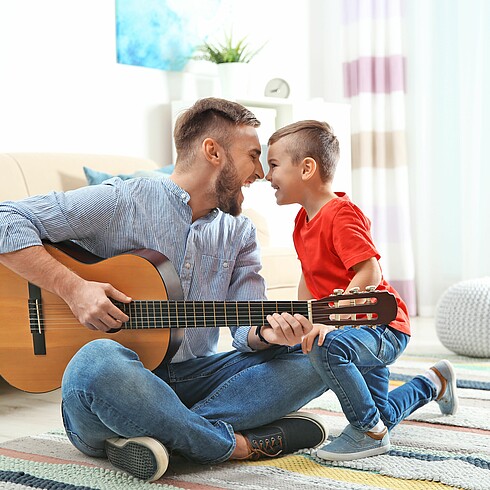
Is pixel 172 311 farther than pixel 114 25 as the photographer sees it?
No

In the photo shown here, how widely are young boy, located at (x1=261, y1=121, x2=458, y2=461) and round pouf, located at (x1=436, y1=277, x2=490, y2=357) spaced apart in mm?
1079

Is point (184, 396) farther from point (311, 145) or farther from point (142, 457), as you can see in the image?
point (311, 145)

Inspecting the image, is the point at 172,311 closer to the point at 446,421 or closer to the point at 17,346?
the point at 17,346

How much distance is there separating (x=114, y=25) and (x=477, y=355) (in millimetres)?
2287

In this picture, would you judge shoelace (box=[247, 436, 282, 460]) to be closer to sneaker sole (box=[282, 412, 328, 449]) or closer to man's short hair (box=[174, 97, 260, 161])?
sneaker sole (box=[282, 412, 328, 449])

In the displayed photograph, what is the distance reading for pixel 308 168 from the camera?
204cm

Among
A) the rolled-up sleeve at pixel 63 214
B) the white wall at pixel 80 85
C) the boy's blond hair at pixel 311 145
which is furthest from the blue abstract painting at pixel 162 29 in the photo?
the rolled-up sleeve at pixel 63 214

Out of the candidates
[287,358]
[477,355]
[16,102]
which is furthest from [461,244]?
[287,358]

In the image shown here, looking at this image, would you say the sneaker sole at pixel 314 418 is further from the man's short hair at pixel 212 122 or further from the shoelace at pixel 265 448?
the man's short hair at pixel 212 122

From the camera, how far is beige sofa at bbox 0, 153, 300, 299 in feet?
9.95

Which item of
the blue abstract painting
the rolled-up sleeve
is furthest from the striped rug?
the blue abstract painting

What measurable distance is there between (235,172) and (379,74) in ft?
10.4

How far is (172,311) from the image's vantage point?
1.69 meters

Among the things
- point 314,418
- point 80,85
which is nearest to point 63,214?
point 314,418
